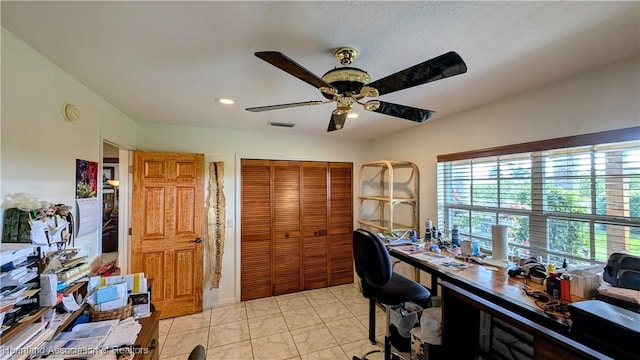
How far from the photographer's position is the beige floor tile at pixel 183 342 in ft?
7.94

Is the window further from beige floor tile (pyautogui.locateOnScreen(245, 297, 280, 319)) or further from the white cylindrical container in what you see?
beige floor tile (pyautogui.locateOnScreen(245, 297, 280, 319))

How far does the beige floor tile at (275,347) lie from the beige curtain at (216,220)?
1054 millimetres

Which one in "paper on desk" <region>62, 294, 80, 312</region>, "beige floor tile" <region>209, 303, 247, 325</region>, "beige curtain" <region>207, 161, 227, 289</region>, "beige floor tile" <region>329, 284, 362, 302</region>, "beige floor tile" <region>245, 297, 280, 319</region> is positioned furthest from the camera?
"beige floor tile" <region>329, 284, 362, 302</region>

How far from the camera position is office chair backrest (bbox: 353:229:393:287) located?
6.09 feet

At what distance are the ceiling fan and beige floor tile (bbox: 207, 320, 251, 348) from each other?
96.7 inches

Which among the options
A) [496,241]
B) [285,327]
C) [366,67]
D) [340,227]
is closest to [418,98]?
[366,67]

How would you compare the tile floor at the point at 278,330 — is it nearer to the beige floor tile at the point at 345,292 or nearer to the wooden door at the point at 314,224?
the beige floor tile at the point at 345,292

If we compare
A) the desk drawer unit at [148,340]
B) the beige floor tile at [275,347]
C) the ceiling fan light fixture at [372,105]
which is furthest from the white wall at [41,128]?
the ceiling fan light fixture at [372,105]

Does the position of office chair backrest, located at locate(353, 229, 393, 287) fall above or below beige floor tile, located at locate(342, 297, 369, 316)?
above

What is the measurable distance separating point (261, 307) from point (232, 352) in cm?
91

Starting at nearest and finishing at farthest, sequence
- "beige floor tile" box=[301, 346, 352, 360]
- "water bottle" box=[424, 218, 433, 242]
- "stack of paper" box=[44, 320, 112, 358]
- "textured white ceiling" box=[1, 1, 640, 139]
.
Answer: "textured white ceiling" box=[1, 1, 640, 139] < "stack of paper" box=[44, 320, 112, 358] < "beige floor tile" box=[301, 346, 352, 360] < "water bottle" box=[424, 218, 433, 242]

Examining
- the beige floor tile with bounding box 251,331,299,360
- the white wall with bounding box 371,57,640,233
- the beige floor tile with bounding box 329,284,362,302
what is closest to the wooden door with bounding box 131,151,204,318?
the beige floor tile with bounding box 251,331,299,360

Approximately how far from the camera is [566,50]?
1.44 metres

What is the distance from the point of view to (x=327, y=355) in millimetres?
2375
